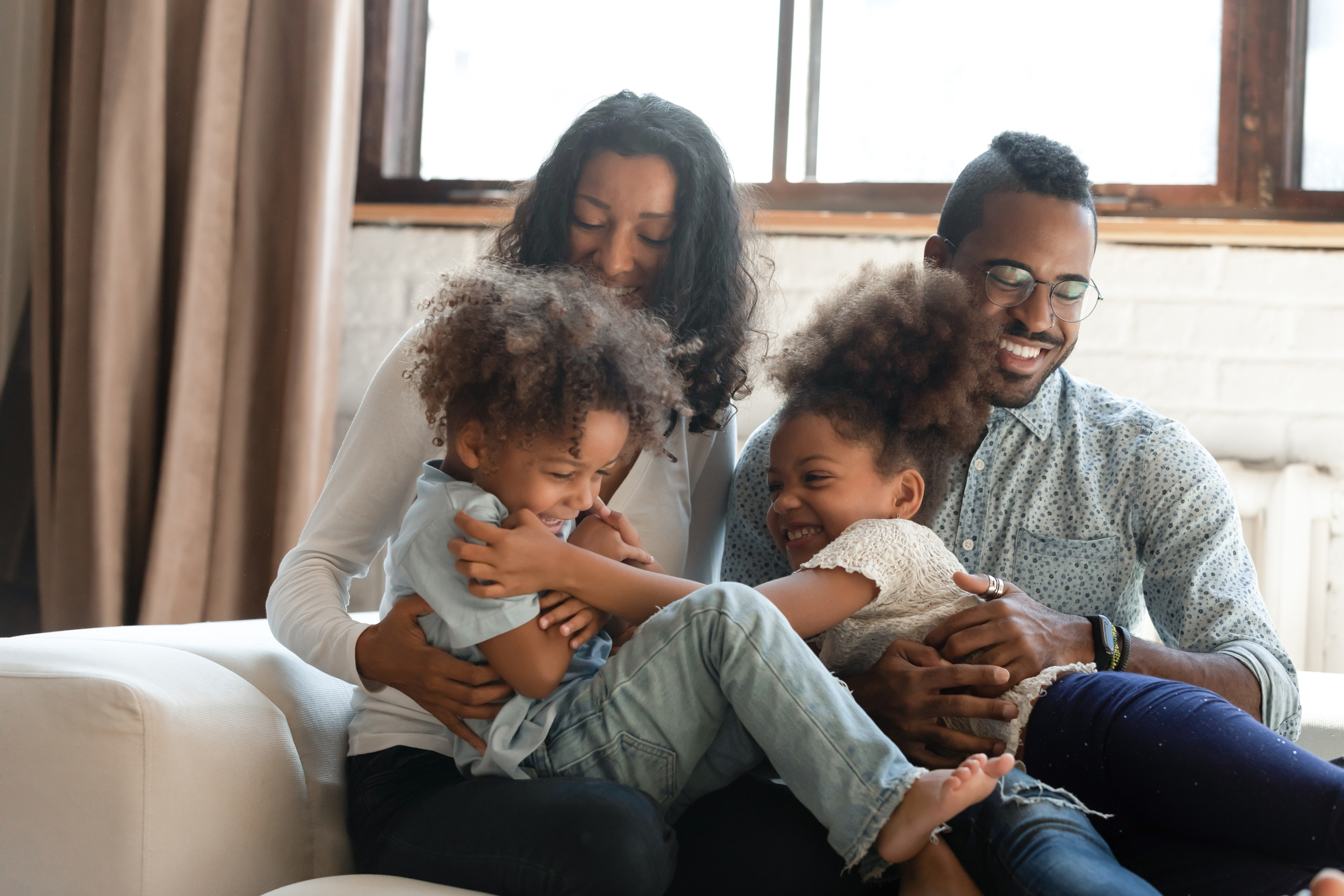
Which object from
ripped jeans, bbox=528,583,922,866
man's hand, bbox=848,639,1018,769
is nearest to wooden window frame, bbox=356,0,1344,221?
man's hand, bbox=848,639,1018,769

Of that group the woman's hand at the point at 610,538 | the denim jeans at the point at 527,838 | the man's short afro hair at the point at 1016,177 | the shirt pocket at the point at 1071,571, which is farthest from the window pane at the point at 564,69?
the denim jeans at the point at 527,838

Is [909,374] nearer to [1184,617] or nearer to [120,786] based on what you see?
[1184,617]

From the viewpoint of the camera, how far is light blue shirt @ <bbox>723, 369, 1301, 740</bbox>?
1312 mm

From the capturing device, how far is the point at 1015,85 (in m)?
2.30

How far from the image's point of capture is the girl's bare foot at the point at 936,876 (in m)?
0.94

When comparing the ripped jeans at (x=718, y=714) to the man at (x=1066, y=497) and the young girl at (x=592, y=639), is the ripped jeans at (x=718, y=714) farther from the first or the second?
the man at (x=1066, y=497)

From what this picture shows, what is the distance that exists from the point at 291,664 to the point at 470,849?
1.33 feet

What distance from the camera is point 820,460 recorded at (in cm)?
133

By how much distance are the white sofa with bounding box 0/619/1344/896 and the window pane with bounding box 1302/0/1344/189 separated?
219 cm

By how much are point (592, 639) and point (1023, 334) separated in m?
0.70

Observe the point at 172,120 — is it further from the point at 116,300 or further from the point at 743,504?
the point at 743,504

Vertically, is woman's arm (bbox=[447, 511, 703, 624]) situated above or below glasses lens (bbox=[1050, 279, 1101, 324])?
below

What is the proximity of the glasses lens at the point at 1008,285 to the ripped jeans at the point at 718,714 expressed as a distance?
2.05ft

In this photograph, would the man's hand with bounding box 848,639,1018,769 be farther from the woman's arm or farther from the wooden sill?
the wooden sill
